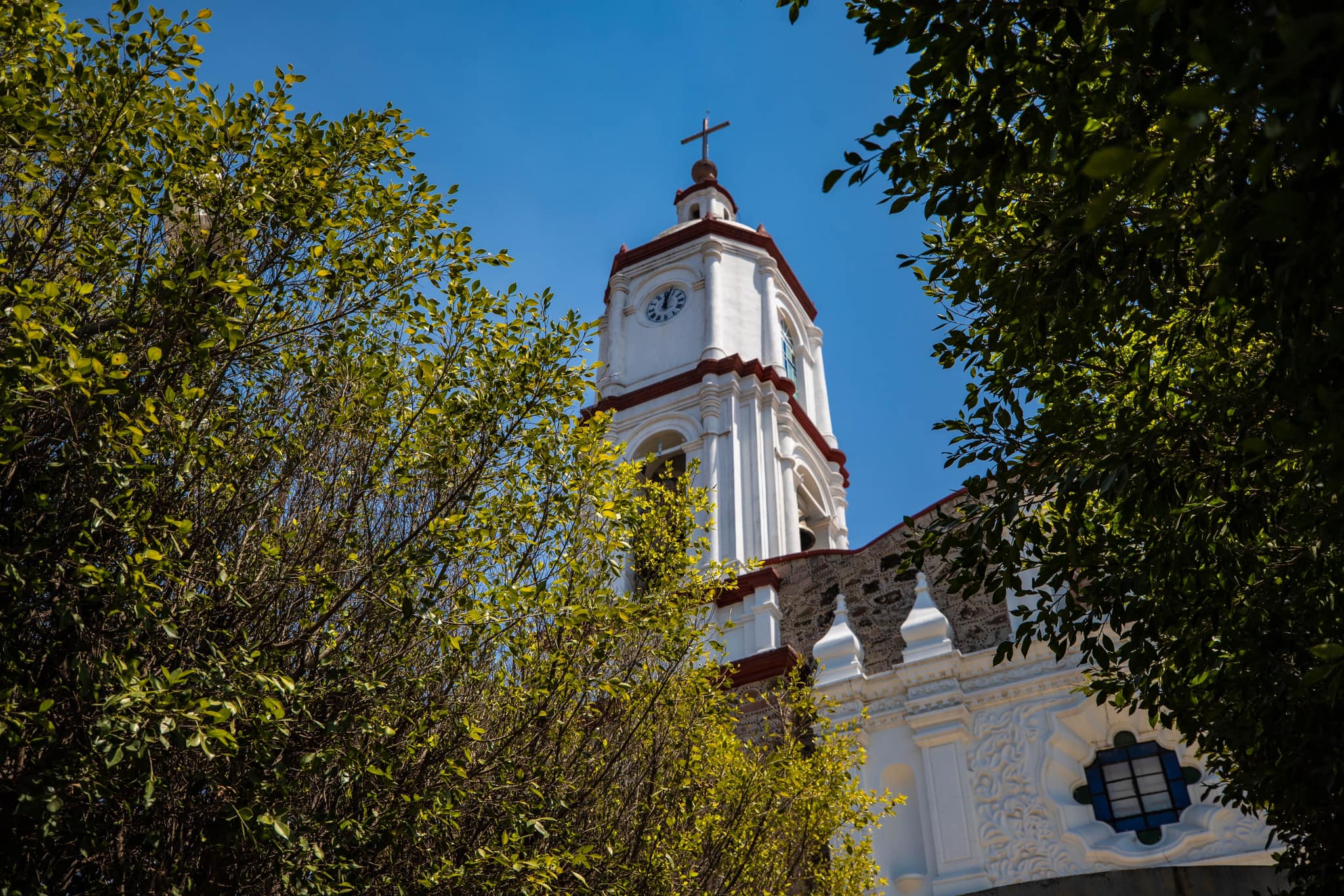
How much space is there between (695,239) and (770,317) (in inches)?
117

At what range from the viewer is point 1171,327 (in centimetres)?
539

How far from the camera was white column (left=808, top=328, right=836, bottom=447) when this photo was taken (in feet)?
84.5

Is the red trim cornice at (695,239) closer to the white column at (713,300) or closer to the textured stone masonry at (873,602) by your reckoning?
the white column at (713,300)

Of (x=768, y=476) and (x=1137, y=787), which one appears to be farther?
(x=768, y=476)

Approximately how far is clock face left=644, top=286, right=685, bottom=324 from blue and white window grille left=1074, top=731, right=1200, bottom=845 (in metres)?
14.4

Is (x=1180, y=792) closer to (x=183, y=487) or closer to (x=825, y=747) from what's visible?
(x=825, y=747)

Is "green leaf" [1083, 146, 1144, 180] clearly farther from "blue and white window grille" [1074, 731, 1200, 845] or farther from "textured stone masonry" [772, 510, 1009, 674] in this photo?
"textured stone masonry" [772, 510, 1009, 674]

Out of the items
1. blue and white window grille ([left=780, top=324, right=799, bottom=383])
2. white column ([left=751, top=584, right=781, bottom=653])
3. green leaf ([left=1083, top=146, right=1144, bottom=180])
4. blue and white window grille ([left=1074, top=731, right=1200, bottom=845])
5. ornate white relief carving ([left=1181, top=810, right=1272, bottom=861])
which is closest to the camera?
green leaf ([left=1083, top=146, right=1144, bottom=180])

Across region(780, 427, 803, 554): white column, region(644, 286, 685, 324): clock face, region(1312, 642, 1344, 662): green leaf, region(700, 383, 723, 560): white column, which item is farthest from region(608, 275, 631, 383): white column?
region(1312, 642, 1344, 662): green leaf

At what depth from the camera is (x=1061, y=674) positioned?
1354 centimetres

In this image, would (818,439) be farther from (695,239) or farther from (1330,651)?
(1330,651)

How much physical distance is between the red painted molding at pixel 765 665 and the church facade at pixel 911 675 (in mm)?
31

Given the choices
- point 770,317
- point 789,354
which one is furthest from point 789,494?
point 789,354

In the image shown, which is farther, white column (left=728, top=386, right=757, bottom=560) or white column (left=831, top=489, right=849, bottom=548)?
white column (left=831, top=489, right=849, bottom=548)
